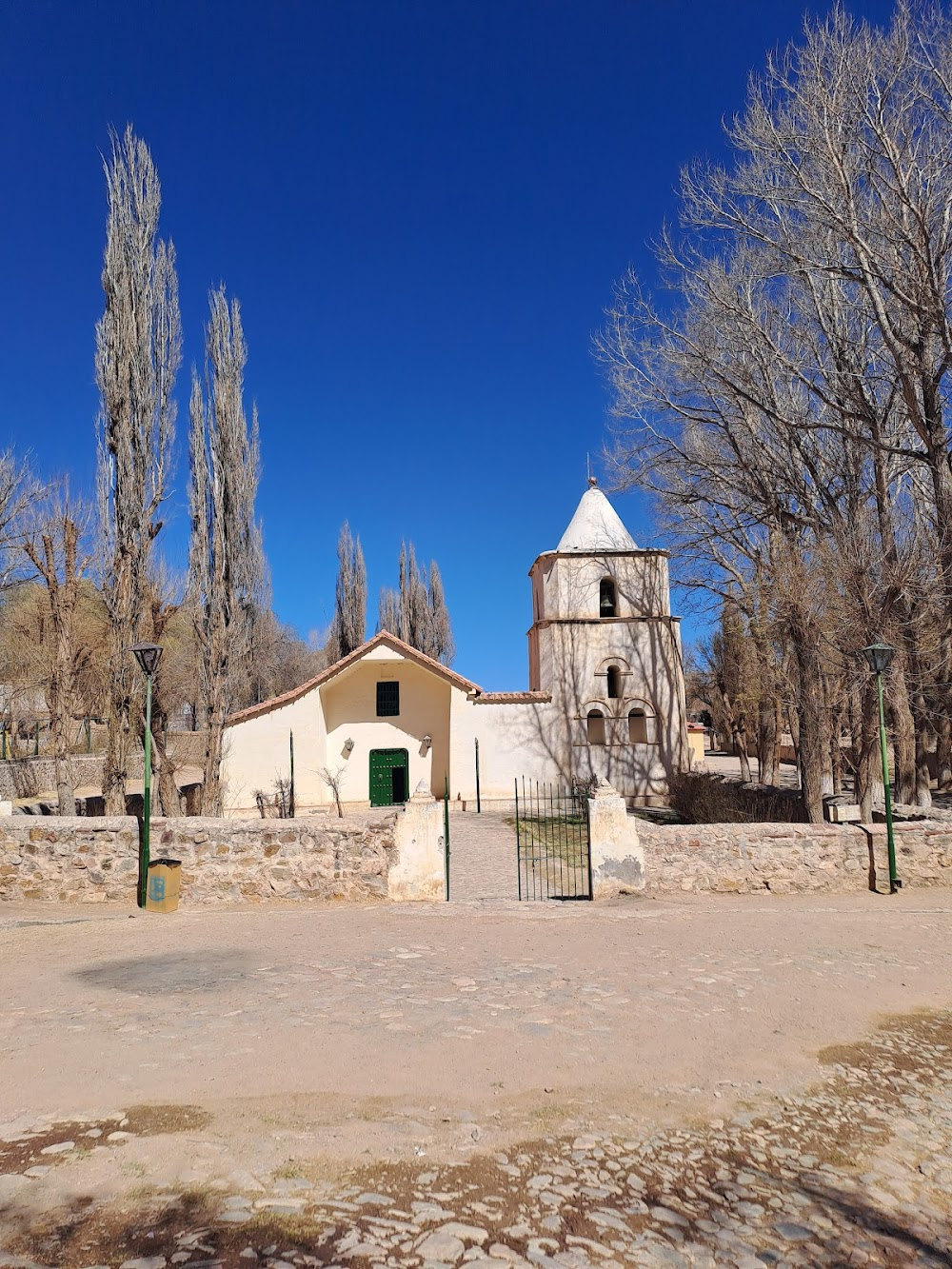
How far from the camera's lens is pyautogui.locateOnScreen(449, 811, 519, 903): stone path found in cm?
1202

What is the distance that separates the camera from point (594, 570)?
25.4m

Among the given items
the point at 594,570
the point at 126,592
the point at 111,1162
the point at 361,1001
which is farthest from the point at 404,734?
the point at 111,1162

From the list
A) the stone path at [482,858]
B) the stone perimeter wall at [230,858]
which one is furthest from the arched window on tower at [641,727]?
the stone perimeter wall at [230,858]

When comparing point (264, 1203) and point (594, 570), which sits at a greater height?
point (594, 570)

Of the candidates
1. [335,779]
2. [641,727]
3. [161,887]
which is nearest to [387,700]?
[335,779]

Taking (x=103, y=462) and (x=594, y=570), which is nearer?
(x=103, y=462)

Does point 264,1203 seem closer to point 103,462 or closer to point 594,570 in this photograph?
point 103,462

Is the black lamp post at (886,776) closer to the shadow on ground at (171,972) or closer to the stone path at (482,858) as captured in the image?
the stone path at (482,858)

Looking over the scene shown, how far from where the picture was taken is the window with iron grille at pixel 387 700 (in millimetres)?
23859

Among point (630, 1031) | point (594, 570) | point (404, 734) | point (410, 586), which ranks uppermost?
point (410, 586)

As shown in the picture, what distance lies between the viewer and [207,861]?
32.5ft

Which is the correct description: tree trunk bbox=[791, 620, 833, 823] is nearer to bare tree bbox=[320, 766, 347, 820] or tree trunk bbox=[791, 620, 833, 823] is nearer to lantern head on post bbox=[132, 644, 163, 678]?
lantern head on post bbox=[132, 644, 163, 678]

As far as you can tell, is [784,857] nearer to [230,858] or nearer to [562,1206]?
[230,858]

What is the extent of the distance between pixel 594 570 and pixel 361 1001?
67.7ft
